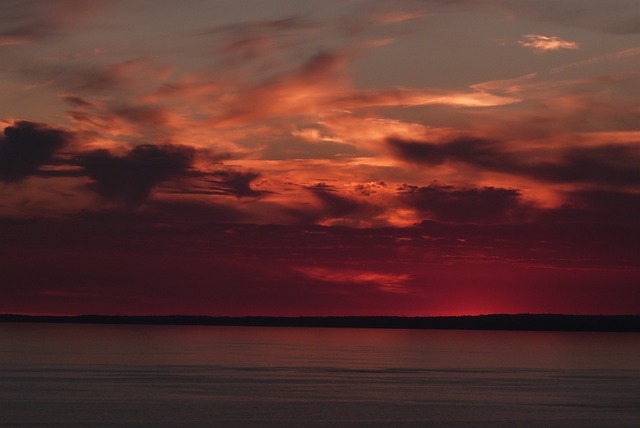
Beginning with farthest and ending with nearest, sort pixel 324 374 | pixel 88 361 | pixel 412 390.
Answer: pixel 88 361, pixel 324 374, pixel 412 390

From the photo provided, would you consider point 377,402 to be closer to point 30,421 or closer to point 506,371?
point 30,421

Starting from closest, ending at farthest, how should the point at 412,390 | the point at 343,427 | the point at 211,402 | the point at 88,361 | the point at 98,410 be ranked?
the point at 343,427, the point at 98,410, the point at 211,402, the point at 412,390, the point at 88,361

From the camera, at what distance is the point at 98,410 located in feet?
186

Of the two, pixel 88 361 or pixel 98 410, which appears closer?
pixel 98 410

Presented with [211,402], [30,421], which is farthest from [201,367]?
[30,421]

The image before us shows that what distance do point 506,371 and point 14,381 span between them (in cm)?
5212

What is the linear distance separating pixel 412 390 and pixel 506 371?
1284 inches

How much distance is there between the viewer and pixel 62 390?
68.8m

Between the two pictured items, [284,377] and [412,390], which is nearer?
[412,390]

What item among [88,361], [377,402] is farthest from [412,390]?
[88,361]

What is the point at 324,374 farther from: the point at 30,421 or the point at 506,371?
the point at 30,421

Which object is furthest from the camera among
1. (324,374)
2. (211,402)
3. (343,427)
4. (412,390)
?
(324,374)

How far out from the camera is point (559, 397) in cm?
7044

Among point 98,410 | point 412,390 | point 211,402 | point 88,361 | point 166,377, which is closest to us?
point 98,410
